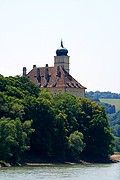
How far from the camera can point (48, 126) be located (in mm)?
116188

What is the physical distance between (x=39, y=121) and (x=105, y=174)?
18758 millimetres

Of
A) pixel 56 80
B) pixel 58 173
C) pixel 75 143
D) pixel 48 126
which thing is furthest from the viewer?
pixel 56 80

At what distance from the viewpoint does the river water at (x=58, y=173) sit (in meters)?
91.1

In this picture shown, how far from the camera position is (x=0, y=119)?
106 m

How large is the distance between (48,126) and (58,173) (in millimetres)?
18262

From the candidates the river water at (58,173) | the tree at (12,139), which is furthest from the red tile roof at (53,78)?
the tree at (12,139)

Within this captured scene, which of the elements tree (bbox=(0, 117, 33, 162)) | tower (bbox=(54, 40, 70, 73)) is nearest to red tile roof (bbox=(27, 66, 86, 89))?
tower (bbox=(54, 40, 70, 73))

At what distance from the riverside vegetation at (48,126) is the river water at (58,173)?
4080 mm

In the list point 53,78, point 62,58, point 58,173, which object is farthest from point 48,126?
point 62,58

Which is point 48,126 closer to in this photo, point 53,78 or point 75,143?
point 75,143

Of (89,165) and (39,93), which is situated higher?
(39,93)

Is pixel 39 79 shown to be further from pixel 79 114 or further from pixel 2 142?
pixel 2 142

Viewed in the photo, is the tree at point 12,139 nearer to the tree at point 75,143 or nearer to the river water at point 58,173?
the river water at point 58,173

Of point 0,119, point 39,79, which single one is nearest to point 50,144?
point 0,119
